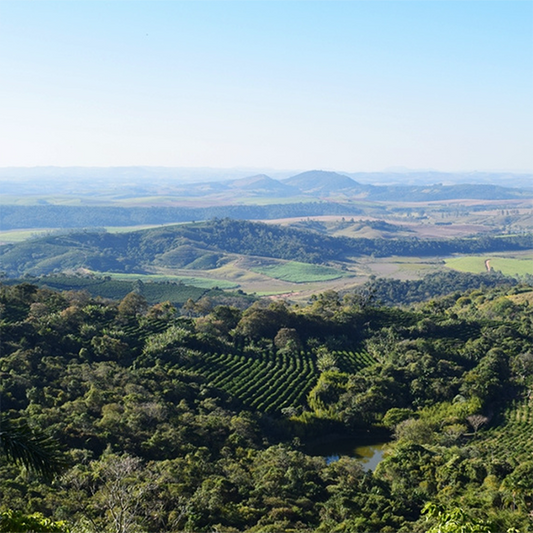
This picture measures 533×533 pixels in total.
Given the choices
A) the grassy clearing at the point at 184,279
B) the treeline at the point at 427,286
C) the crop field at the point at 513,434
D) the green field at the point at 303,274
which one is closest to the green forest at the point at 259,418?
the crop field at the point at 513,434

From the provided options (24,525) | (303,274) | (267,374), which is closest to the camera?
(24,525)

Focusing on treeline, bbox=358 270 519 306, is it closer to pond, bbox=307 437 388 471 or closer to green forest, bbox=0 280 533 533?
green forest, bbox=0 280 533 533

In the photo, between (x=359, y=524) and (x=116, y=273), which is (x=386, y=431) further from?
(x=116, y=273)

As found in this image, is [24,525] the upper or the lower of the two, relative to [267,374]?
upper

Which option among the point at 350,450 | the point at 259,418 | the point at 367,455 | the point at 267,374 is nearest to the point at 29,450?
the point at 259,418

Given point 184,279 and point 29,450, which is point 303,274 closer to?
point 184,279

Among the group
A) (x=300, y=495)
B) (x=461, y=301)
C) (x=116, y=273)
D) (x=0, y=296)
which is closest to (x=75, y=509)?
(x=300, y=495)

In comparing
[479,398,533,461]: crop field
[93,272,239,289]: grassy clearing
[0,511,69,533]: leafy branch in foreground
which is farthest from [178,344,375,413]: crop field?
[93,272,239,289]: grassy clearing
